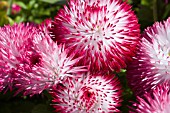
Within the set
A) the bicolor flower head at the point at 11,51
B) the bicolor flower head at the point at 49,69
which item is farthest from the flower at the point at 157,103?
the bicolor flower head at the point at 11,51

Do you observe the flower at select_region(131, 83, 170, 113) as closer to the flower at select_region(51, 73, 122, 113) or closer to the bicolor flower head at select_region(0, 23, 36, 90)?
the flower at select_region(51, 73, 122, 113)

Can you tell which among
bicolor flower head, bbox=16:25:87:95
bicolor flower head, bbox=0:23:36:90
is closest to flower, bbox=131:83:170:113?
bicolor flower head, bbox=16:25:87:95

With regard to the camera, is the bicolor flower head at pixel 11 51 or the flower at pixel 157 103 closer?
the flower at pixel 157 103

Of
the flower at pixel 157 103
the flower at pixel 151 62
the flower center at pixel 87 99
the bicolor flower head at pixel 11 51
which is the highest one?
the bicolor flower head at pixel 11 51

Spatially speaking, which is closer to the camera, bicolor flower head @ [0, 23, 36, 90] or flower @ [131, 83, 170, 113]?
flower @ [131, 83, 170, 113]

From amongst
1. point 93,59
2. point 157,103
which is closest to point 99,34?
point 93,59

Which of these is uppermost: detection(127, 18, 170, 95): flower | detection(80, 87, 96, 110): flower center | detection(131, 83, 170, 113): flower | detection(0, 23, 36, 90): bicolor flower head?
detection(0, 23, 36, 90): bicolor flower head

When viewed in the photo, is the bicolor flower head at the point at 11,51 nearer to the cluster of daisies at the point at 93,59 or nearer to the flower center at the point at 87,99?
the cluster of daisies at the point at 93,59

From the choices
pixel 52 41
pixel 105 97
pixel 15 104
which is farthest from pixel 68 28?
pixel 15 104

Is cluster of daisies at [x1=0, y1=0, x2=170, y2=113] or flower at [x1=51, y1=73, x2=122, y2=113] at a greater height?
cluster of daisies at [x1=0, y1=0, x2=170, y2=113]
